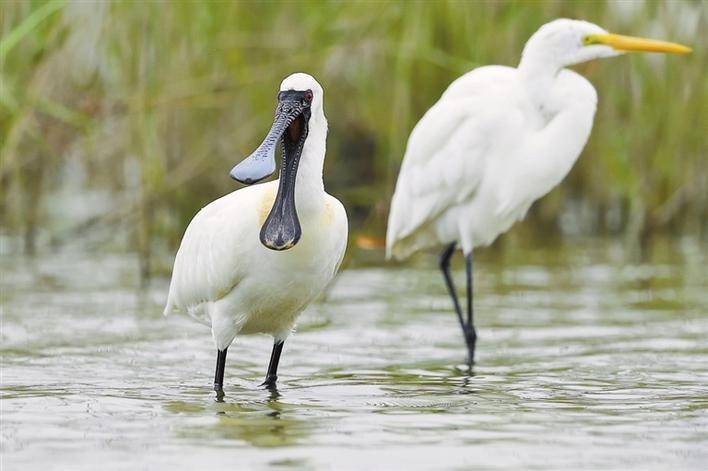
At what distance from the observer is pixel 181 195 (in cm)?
1419

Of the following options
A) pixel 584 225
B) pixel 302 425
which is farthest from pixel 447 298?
pixel 302 425

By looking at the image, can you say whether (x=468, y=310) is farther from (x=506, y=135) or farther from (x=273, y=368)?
(x=273, y=368)

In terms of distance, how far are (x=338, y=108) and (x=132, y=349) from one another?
5720 mm

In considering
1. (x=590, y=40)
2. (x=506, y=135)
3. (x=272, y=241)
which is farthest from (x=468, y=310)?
(x=272, y=241)

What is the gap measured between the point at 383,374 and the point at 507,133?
2.08 meters

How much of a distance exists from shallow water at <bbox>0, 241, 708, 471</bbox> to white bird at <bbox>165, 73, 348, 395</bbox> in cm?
36

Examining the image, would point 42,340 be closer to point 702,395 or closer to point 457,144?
point 457,144

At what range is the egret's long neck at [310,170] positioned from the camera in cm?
620

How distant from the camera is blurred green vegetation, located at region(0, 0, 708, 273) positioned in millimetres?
10789

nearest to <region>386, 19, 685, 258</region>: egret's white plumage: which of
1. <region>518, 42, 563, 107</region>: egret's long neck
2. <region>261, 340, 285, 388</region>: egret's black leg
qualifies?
<region>518, 42, 563, 107</region>: egret's long neck

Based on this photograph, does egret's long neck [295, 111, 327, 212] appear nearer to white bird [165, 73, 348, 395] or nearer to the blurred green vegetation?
white bird [165, 73, 348, 395]

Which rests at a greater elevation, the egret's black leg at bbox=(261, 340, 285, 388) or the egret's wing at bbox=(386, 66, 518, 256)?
the egret's wing at bbox=(386, 66, 518, 256)

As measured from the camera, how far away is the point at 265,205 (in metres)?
6.41

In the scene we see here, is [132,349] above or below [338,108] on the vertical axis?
below
